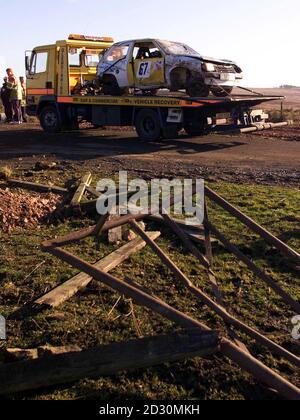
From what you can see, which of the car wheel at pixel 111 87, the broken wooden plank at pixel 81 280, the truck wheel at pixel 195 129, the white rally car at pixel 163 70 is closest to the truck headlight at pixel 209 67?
the white rally car at pixel 163 70

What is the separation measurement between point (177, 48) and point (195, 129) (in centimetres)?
241

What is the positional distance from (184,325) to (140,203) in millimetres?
4889

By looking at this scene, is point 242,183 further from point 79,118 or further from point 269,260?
point 79,118

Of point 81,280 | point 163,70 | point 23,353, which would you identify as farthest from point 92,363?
point 163,70

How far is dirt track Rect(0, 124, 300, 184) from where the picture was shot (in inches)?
424

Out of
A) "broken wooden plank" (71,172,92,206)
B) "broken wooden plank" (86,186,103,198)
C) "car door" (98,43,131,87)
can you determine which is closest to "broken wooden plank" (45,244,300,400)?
"broken wooden plank" (71,172,92,206)

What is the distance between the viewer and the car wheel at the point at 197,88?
13.7 m

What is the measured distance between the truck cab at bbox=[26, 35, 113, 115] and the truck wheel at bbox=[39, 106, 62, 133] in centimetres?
28

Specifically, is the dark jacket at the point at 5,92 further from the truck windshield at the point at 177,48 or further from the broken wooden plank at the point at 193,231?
the broken wooden plank at the point at 193,231

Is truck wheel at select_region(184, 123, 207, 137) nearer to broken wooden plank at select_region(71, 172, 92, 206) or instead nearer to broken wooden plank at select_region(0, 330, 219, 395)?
broken wooden plank at select_region(71, 172, 92, 206)

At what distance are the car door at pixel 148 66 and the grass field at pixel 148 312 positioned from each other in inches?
323

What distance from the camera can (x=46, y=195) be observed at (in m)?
8.32

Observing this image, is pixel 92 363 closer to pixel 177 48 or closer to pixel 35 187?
pixel 35 187
